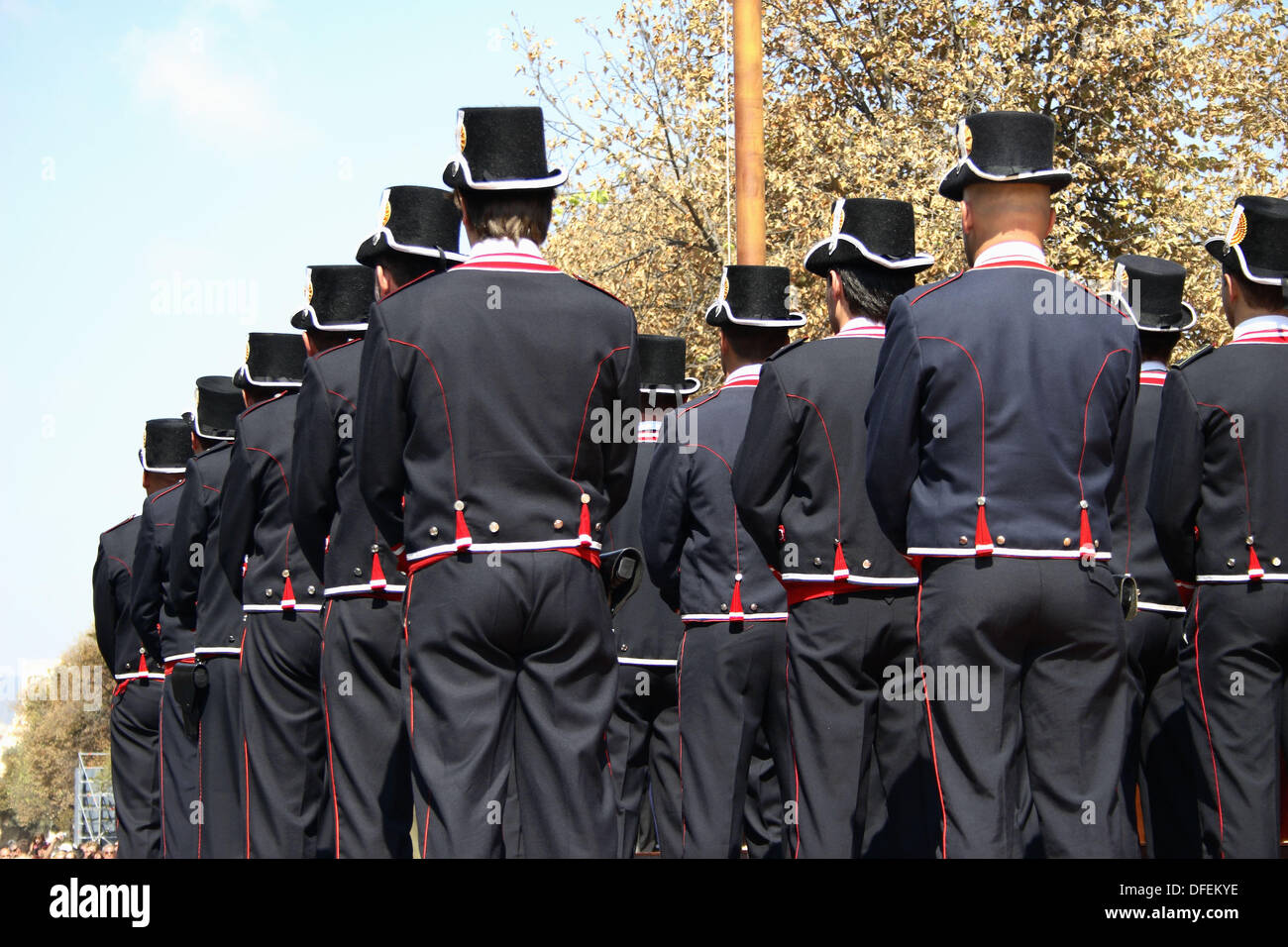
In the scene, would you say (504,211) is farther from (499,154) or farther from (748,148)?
(748,148)

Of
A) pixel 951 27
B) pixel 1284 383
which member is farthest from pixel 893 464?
pixel 951 27

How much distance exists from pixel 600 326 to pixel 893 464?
1.01 m

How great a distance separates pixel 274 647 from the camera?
743cm

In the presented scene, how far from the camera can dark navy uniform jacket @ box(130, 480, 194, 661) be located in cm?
1016

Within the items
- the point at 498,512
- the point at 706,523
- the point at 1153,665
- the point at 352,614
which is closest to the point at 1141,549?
the point at 1153,665

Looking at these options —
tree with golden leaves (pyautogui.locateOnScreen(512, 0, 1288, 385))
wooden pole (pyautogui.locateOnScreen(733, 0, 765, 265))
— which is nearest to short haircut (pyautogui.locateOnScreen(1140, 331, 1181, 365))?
wooden pole (pyautogui.locateOnScreen(733, 0, 765, 265))

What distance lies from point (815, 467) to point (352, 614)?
1.90 metres

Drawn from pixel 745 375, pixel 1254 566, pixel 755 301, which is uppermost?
pixel 755 301

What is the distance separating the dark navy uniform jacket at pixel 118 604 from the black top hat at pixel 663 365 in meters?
3.57

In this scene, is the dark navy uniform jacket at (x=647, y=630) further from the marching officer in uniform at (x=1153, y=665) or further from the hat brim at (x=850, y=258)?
the hat brim at (x=850, y=258)

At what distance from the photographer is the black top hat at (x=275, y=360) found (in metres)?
8.38

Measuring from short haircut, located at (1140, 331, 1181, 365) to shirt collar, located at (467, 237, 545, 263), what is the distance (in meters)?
3.78
